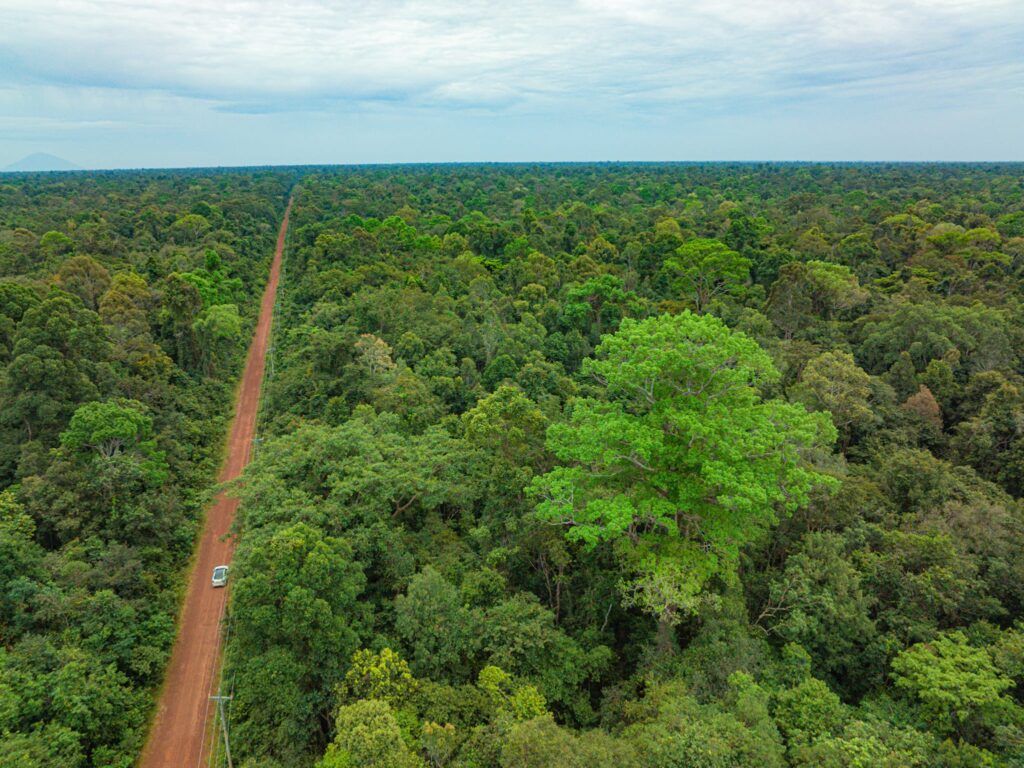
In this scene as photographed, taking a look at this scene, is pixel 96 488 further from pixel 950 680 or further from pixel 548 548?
pixel 950 680

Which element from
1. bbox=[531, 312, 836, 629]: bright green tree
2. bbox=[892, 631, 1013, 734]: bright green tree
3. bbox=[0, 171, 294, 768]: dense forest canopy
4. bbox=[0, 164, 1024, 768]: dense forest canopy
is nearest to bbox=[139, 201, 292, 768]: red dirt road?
bbox=[0, 171, 294, 768]: dense forest canopy

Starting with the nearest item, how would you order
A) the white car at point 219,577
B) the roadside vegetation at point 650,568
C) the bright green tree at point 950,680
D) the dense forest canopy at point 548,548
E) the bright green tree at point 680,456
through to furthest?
the bright green tree at point 950,680
the roadside vegetation at point 650,568
the dense forest canopy at point 548,548
the bright green tree at point 680,456
the white car at point 219,577

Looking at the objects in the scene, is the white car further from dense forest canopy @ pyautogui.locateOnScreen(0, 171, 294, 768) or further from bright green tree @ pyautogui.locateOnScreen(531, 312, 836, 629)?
bright green tree @ pyautogui.locateOnScreen(531, 312, 836, 629)

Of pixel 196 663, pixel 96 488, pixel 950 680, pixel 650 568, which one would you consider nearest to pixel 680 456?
pixel 650 568

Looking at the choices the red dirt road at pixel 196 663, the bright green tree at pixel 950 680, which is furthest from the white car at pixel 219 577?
the bright green tree at pixel 950 680

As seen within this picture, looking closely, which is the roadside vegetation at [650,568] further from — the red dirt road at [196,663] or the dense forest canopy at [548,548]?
the red dirt road at [196,663]


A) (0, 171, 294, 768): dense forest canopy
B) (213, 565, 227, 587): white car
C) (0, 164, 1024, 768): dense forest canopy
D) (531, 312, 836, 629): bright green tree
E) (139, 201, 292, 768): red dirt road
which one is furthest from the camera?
(213, 565, 227, 587): white car
